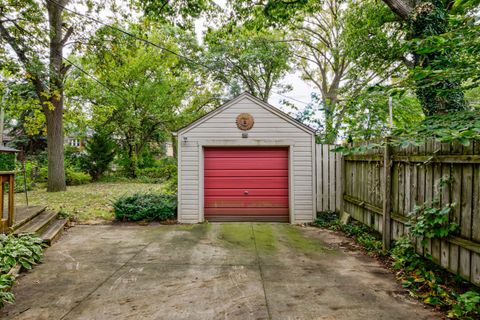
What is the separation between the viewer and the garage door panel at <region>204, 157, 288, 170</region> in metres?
6.80

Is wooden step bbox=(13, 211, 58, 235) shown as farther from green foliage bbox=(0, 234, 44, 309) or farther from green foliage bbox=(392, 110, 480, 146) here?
green foliage bbox=(392, 110, 480, 146)

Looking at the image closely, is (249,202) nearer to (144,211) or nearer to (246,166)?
(246,166)

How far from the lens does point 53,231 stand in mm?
5090

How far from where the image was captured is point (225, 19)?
8.05m

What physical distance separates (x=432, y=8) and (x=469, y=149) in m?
5.59

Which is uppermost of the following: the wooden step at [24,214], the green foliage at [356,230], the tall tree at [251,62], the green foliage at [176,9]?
the tall tree at [251,62]

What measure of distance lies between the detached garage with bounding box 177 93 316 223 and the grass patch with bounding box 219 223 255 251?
497mm

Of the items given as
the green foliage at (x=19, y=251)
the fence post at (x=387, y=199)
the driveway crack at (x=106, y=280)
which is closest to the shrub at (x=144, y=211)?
the driveway crack at (x=106, y=280)

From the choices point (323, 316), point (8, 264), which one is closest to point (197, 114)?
point (8, 264)

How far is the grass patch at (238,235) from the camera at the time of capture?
4855mm

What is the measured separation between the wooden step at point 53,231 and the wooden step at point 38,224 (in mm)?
86

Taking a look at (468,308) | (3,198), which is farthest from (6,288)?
(468,308)

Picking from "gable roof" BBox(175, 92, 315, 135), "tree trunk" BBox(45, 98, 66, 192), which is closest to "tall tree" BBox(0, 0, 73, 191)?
"tree trunk" BBox(45, 98, 66, 192)

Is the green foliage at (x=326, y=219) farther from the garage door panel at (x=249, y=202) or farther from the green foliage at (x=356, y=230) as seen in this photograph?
the garage door panel at (x=249, y=202)
